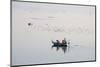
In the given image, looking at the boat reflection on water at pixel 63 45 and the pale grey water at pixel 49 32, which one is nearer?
the pale grey water at pixel 49 32

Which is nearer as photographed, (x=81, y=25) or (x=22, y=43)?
(x=22, y=43)

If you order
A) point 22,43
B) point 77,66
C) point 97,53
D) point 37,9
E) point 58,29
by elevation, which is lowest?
point 77,66

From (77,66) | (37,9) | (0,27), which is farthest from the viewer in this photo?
(77,66)

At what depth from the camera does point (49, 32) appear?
231cm

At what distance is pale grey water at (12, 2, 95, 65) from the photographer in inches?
85.7

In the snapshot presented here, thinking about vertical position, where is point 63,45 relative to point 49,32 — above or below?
below

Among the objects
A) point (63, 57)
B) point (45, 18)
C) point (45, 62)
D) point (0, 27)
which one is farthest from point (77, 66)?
point (0, 27)

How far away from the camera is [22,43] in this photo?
219 cm

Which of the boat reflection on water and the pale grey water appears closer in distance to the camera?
the pale grey water

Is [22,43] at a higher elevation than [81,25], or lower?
lower

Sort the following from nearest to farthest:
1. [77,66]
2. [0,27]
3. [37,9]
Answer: [0,27], [37,9], [77,66]

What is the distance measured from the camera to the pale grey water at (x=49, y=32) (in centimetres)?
218

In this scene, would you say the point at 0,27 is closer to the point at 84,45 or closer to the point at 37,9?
the point at 37,9

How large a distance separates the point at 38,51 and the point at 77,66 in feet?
1.81
